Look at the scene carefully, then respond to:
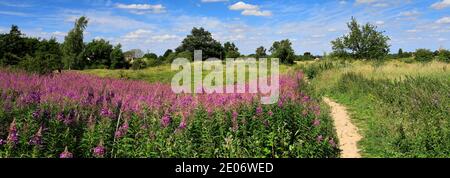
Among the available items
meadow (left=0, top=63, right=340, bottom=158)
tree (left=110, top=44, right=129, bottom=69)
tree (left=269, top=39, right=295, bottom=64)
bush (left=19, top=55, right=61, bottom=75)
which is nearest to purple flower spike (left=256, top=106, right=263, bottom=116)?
meadow (left=0, top=63, right=340, bottom=158)

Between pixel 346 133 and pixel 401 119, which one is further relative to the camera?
pixel 346 133

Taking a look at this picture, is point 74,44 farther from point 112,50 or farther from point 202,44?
point 202,44

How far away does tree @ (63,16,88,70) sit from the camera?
146ft

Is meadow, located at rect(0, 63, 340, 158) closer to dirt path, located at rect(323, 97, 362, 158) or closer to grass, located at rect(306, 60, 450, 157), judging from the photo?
dirt path, located at rect(323, 97, 362, 158)

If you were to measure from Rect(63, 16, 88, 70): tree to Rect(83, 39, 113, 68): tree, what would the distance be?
132 inches

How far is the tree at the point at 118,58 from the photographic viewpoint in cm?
5116

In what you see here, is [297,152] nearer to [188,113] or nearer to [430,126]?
[188,113]

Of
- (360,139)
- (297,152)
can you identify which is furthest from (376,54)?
(297,152)

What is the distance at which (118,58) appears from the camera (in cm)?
5184

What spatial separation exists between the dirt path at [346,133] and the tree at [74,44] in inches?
1485

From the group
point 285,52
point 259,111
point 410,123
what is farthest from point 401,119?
point 285,52

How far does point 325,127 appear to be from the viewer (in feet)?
27.7

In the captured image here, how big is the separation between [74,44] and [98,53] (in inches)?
272
